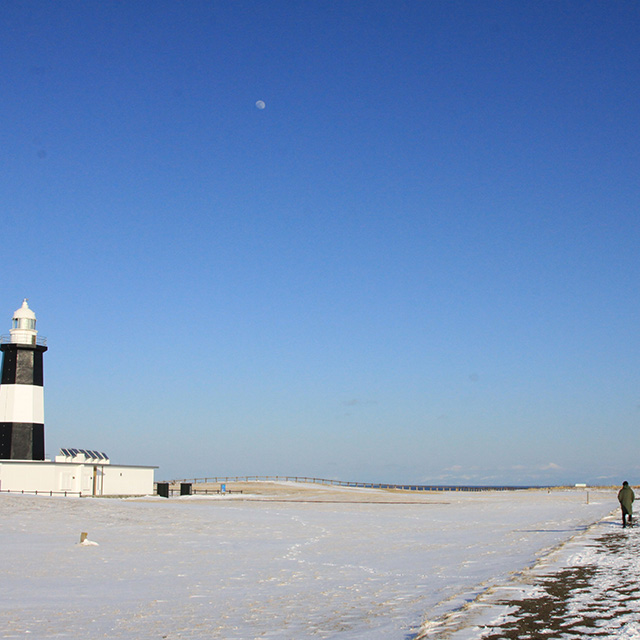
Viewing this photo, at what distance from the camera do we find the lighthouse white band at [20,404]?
1919 inches

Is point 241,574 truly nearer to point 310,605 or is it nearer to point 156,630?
point 310,605

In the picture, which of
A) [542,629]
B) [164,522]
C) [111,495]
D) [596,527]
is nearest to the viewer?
[542,629]

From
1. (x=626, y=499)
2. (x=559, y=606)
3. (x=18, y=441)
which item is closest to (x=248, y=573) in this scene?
(x=559, y=606)

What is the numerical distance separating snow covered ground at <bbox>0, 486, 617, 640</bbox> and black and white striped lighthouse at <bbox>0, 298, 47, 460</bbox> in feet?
60.6

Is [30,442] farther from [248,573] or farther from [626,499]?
[626,499]

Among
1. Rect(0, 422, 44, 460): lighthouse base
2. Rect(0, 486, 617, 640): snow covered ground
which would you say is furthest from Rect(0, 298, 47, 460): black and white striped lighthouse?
Rect(0, 486, 617, 640): snow covered ground

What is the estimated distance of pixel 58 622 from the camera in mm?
10648

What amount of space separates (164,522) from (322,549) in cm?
1222

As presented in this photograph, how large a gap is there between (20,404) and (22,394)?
29.7 inches

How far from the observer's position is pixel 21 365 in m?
50.1

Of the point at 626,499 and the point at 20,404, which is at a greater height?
the point at 20,404

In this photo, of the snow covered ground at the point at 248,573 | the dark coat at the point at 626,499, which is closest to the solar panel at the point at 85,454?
the snow covered ground at the point at 248,573

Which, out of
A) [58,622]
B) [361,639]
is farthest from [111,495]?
[361,639]

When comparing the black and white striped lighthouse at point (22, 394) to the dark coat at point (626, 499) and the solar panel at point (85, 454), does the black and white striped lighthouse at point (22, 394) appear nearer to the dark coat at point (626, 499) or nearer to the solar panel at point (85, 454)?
the solar panel at point (85, 454)
